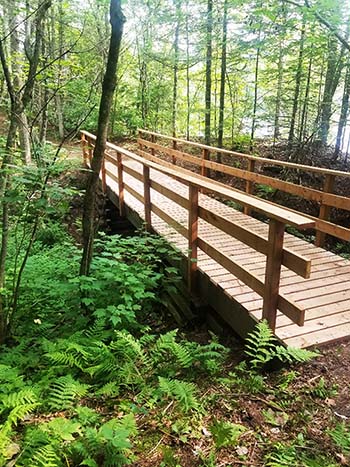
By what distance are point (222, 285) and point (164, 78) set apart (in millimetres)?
12030

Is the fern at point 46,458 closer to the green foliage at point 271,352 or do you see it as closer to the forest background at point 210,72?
the green foliage at point 271,352

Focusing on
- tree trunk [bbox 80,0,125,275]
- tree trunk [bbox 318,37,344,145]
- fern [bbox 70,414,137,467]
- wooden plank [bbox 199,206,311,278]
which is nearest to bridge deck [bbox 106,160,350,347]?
wooden plank [bbox 199,206,311,278]

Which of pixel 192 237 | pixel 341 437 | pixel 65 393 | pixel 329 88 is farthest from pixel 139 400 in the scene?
pixel 329 88

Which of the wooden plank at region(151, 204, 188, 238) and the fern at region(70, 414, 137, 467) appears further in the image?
the wooden plank at region(151, 204, 188, 238)

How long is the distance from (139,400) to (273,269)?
1367mm

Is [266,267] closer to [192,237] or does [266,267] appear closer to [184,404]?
Answer: [184,404]

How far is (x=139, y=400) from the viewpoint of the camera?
2.36 meters

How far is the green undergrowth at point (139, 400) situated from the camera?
1.85 metres

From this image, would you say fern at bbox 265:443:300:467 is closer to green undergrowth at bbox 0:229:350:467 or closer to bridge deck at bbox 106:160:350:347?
green undergrowth at bbox 0:229:350:467

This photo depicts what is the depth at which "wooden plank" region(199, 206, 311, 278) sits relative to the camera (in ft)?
7.96

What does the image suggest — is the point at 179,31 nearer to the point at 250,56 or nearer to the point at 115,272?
the point at 250,56

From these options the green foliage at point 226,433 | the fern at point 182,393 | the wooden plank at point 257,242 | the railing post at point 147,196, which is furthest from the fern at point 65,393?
the railing post at point 147,196

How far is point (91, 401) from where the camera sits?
7.86 feet

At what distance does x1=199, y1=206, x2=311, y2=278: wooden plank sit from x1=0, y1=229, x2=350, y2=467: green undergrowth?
0.56m
